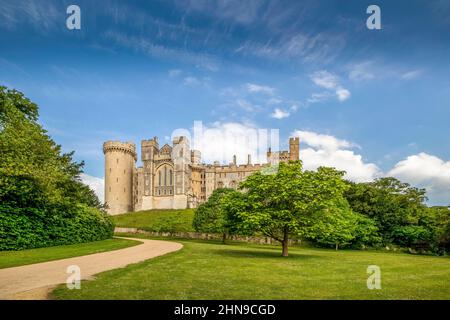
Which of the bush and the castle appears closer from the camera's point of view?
the bush

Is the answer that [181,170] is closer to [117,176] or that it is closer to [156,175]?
[156,175]

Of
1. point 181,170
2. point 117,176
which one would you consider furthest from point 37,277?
point 181,170

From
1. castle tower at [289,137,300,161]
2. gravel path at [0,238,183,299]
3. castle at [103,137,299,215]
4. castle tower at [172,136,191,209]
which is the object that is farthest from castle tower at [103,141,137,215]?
gravel path at [0,238,183,299]

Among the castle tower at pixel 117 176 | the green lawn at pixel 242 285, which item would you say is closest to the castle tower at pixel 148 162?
the castle tower at pixel 117 176

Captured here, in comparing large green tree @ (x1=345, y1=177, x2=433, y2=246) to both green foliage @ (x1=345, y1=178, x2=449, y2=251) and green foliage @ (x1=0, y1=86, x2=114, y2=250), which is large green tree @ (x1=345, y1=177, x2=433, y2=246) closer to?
green foliage @ (x1=345, y1=178, x2=449, y2=251)

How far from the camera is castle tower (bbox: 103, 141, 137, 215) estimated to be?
9594cm

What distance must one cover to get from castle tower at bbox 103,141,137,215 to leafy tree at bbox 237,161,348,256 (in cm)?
7875

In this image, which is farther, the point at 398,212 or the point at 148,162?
the point at 148,162

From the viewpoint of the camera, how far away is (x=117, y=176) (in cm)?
9675

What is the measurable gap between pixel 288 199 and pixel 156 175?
277 ft

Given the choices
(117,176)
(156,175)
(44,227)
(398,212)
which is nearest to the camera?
(44,227)
